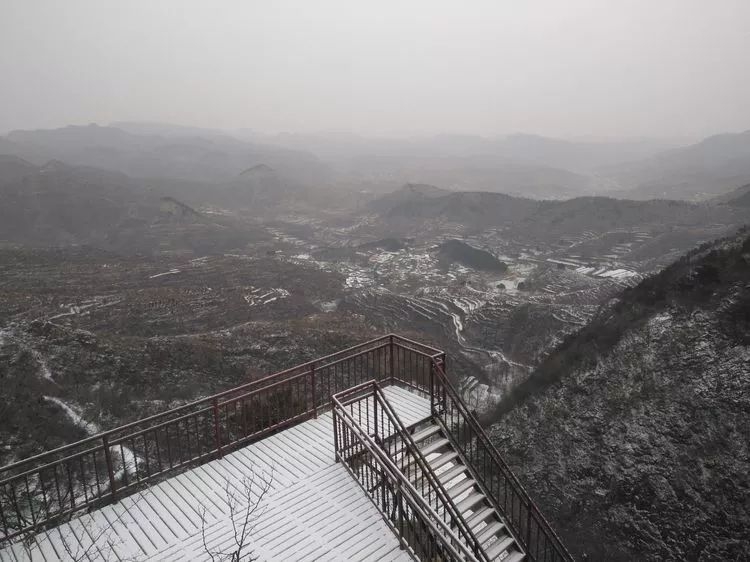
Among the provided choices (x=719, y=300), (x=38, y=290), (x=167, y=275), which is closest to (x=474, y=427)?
(x=719, y=300)

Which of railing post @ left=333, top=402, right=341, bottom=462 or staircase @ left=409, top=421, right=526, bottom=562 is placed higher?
railing post @ left=333, top=402, right=341, bottom=462

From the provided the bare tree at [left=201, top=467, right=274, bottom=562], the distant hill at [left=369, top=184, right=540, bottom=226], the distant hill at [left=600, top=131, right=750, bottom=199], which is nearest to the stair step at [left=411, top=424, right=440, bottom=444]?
the bare tree at [left=201, top=467, right=274, bottom=562]

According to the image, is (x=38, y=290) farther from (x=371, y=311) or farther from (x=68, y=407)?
(x=371, y=311)

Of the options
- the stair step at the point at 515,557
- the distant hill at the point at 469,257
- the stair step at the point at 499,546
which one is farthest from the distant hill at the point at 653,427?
the distant hill at the point at 469,257

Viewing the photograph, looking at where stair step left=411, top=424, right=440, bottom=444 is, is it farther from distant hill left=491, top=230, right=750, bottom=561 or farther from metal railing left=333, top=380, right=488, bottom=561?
distant hill left=491, top=230, right=750, bottom=561

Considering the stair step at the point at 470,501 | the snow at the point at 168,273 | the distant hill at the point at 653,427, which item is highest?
the stair step at the point at 470,501

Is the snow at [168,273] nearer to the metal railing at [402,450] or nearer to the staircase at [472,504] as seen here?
the metal railing at [402,450]
